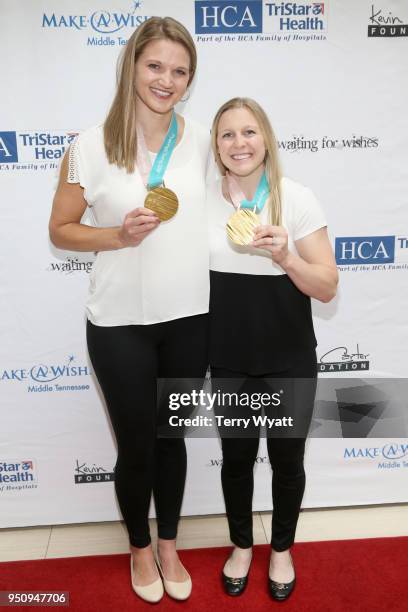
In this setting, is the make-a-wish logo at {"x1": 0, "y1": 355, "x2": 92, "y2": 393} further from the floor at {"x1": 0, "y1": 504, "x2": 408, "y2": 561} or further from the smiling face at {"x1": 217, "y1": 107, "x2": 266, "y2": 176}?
the smiling face at {"x1": 217, "y1": 107, "x2": 266, "y2": 176}

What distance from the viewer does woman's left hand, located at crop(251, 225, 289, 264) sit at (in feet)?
5.51

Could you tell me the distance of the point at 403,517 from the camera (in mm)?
2783

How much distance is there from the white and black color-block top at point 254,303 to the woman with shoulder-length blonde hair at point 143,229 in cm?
5

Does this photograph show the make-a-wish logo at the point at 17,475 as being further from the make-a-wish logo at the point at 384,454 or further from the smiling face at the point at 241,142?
the smiling face at the point at 241,142

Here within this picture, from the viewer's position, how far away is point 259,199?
1.84 meters

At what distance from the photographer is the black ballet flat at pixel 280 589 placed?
2199 mm

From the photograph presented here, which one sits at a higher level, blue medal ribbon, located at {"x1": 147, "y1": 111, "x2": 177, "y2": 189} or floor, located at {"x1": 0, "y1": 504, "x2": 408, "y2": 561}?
blue medal ribbon, located at {"x1": 147, "y1": 111, "x2": 177, "y2": 189}

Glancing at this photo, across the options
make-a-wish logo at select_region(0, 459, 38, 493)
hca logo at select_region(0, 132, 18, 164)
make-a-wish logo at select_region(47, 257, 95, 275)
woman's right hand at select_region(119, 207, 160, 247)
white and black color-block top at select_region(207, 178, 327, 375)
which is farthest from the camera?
make-a-wish logo at select_region(0, 459, 38, 493)

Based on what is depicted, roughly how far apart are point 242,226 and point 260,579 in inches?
56.6

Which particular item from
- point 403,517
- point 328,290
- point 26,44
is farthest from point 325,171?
point 403,517

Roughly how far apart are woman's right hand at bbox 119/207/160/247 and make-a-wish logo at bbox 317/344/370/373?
4.25ft

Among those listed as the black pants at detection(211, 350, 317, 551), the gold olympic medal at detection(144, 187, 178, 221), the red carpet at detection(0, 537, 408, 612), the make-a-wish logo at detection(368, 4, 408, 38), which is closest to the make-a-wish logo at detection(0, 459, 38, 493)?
the red carpet at detection(0, 537, 408, 612)

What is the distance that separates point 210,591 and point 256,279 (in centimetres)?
126

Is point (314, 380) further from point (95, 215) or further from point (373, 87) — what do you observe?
point (373, 87)
